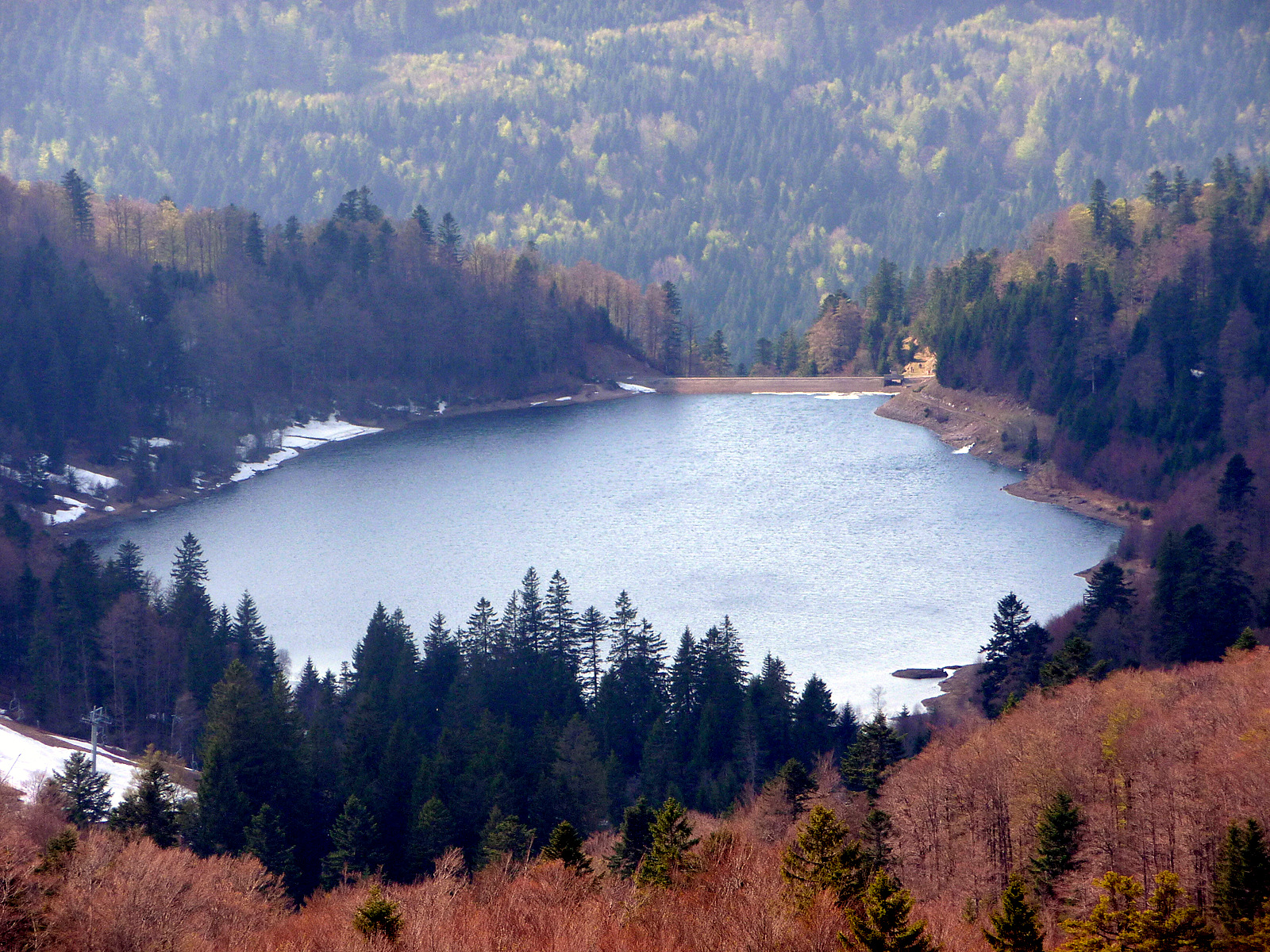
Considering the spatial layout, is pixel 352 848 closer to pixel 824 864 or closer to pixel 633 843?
pixel 633 843

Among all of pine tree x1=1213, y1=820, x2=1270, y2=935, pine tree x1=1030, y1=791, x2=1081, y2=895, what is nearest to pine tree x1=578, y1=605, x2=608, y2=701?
pine tree x1=1030, y1=791, x2=1081, y2=895

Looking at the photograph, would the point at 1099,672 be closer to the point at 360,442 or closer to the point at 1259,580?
the point at 1259,580

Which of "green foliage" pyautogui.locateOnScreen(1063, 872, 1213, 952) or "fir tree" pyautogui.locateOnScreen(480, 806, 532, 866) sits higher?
"green foliage" pyautogui.locateOnScreen(1063, 872, 1213, 952)

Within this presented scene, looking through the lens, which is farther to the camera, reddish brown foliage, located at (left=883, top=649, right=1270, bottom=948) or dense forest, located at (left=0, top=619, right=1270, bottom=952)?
reddish brown foliage, located at (left=883, top=649, right=1270, bottom=948)

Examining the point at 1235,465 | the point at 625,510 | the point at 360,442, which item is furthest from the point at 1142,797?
the point at 360,442

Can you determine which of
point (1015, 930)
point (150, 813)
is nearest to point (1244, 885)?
point (1015, 930)

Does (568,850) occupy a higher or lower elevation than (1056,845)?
higher

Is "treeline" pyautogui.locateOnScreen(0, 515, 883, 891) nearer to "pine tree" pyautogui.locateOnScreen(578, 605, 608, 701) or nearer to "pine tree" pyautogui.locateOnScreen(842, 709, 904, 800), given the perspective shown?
"pine tree" pyautogui.locateOnScreen(578, 605, 608, 701)
